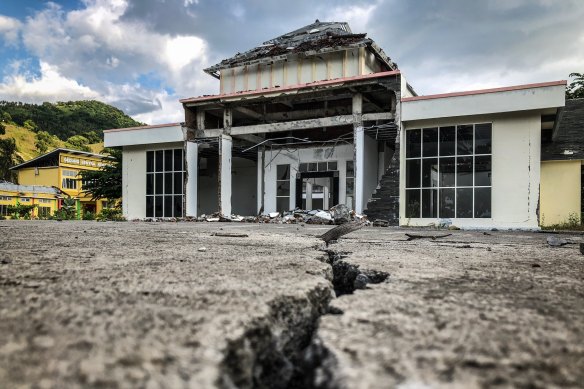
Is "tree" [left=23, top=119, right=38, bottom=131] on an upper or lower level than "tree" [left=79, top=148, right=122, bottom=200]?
upper

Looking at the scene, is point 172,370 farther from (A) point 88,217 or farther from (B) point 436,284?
(A) point 88,217

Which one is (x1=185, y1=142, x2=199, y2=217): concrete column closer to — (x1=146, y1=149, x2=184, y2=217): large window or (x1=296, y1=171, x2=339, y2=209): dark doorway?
(x1=146, y1=149, x2=184, y2=217): large window

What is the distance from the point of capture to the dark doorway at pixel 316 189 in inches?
591

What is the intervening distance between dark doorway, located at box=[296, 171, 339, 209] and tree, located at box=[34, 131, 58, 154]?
193 ft

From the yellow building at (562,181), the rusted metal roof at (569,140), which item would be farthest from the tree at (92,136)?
the yellow building at (562,181)

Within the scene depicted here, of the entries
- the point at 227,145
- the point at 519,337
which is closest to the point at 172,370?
the point at 519,337

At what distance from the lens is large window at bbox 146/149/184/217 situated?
14914mm

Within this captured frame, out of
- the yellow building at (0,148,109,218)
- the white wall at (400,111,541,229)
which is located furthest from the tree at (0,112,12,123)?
the white wall at (400,111,541,229)

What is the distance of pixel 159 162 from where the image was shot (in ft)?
50.6

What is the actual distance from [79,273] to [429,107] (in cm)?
1083

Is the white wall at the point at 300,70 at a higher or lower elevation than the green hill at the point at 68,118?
lower

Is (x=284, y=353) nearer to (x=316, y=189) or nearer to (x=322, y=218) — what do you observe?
(x=322, y=218)

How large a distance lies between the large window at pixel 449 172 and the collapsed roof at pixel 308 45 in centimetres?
439

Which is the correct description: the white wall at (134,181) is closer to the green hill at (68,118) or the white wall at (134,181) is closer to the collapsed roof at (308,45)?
the collapsed roof at (308,45)
